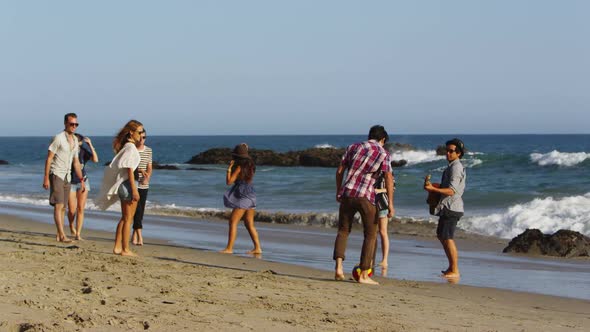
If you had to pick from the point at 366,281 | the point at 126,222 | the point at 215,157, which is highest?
the point at 126,222

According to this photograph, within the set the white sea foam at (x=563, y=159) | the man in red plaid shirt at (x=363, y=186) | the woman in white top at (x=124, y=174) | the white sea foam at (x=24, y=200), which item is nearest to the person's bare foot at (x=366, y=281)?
the man in red plaid shirt at (x=363, y=186)

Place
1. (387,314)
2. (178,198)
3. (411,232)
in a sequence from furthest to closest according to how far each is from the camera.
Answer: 1. (178,198)
2. (411,232)
3. (387,314)

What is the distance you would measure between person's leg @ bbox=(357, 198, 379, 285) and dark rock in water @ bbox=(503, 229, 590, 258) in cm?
488

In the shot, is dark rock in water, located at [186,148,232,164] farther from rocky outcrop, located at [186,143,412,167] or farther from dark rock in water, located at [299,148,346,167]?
dark rock in water, located at [299,148,346,167]

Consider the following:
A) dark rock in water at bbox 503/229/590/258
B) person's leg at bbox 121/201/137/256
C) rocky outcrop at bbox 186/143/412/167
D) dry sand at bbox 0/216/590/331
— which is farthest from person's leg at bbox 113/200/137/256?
rocky outcrop at bbox 186/143/412/167

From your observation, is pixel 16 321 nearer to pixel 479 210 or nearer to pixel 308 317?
pixel 308 317

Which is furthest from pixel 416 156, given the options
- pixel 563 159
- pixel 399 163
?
pixel 563 159

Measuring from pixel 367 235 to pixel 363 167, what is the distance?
2.22 ft

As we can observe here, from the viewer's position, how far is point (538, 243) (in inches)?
493

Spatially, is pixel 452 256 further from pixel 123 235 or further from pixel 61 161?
pixel 61 161

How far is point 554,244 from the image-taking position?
12414 mm

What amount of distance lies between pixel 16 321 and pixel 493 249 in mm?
9375

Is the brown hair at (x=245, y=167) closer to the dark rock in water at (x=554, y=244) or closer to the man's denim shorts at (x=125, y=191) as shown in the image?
the man's denim shorts at (x=125, y=191)

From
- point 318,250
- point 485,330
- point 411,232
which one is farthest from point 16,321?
point 411,232
